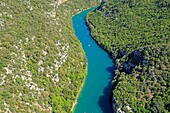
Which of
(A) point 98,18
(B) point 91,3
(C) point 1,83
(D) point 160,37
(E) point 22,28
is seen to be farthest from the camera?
(B) point 91,3

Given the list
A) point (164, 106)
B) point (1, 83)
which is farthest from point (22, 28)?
point (164, 106)

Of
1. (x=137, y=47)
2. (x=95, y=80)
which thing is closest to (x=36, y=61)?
(x=95, y=80)

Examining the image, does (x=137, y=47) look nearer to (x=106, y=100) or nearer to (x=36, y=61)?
(x=106, y=100)

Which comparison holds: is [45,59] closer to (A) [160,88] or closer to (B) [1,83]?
(B) [1,83]

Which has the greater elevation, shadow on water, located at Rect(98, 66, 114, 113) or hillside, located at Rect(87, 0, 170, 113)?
hillside, located at Rect(87, 0, 170, 113)

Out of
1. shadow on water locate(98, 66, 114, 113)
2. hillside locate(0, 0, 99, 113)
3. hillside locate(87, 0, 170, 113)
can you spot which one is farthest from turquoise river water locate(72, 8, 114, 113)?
hillside locate(87, 0, 170, 113)

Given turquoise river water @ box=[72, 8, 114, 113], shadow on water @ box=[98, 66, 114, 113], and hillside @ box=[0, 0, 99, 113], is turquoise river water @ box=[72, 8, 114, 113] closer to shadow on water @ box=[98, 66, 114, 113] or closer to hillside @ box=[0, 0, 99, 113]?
shadow on water @ box=[98, 66, 114, 113]

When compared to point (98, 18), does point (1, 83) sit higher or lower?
higher
